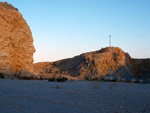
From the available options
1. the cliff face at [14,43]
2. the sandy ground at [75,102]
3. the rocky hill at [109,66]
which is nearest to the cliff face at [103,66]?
the rocky hill at [109,66]

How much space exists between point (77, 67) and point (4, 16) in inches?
687

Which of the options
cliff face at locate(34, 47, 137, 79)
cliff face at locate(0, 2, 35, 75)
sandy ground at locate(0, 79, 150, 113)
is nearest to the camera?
sandy ground at locate(0, 79, 150, 113)

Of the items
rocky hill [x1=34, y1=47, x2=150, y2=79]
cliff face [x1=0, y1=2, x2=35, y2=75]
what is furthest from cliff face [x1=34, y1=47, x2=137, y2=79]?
cliff face [x1=0, y1=2, x2=35, y2=75]

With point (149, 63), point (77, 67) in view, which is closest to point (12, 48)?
point (77, 67)

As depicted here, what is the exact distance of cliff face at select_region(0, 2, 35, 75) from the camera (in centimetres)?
2123

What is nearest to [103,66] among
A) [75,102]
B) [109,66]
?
[109,66]

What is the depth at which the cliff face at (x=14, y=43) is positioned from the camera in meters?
21.2

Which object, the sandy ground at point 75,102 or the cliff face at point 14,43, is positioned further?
the cliff face at point 14,43

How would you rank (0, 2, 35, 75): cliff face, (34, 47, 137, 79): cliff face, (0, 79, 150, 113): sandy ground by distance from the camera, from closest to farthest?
(0, 79, 150, 113): sandy ground
(0, 2, 35, 75): cliff face
(34, 47, 137, 79): cliff face

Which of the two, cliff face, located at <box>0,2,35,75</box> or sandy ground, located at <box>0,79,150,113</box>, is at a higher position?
cliff face, located at <box>0,2,35,75</box>

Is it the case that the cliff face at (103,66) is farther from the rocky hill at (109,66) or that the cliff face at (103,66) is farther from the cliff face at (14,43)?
the cliff face at (14,43)

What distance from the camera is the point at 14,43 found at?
2297 cm

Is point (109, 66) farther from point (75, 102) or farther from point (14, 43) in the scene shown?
point (75, 102)

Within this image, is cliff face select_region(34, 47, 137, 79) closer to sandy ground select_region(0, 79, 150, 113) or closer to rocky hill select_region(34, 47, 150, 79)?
rocky hill select_region(34, 47, 150, 79)
